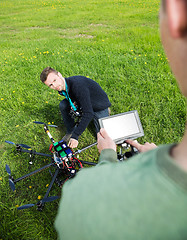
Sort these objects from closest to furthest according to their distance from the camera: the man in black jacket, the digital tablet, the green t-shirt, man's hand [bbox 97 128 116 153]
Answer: the green t-shirt, man's hand [bbox 97 128 116 153], the digital tablet, the man in black jacket

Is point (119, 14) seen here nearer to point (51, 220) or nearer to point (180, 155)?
point (51, 220)

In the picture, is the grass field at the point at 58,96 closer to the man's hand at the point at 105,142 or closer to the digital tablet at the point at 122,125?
the digital tablet at the point at 122,125

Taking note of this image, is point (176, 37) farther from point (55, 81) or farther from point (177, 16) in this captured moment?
point (55, 81)

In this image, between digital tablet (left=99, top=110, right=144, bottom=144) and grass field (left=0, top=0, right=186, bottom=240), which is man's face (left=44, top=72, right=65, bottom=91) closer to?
digital tablet (left=99, top=110, right=144, bottom=144)

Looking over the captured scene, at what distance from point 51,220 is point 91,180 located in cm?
192

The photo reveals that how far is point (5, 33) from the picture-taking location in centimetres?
884

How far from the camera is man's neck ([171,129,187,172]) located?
38 centimetres

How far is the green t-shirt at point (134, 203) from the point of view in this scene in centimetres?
37

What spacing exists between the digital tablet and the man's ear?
1.56m

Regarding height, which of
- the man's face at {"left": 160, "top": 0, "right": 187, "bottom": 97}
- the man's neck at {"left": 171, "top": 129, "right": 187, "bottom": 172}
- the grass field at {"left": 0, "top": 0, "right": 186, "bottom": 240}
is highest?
the man's face at {"left": 160, "top": 0, "right": 187, "bottom": 97}

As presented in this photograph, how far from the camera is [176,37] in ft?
1.31

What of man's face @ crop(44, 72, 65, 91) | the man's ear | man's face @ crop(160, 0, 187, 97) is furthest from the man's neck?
man's face @ crop(44, 72, 65, 91)

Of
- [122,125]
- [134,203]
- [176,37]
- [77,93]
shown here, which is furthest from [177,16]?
[77,93]

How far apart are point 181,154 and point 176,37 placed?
0.26 meters
